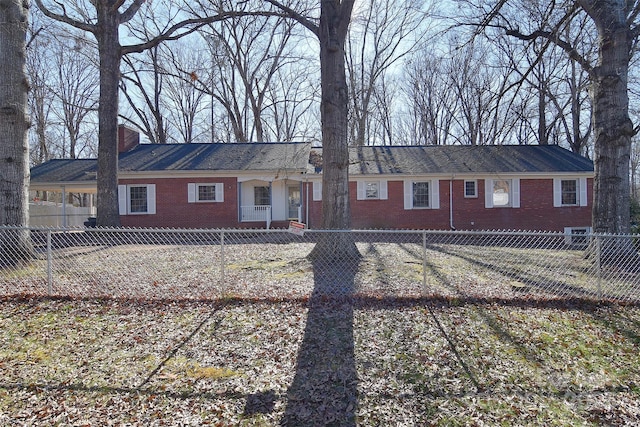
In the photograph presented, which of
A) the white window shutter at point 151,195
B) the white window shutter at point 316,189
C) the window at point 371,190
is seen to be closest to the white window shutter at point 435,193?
the window at point 371,190

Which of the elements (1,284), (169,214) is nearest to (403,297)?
(1,284)

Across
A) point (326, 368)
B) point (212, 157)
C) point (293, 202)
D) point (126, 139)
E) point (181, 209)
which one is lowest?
point (326, 368)

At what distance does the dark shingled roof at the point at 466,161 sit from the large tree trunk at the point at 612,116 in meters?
6.99

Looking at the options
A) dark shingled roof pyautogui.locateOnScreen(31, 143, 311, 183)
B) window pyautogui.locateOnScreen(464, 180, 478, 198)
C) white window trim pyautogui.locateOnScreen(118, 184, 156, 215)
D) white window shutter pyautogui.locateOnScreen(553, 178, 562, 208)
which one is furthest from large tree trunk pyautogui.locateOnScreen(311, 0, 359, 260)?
white window shutter pyautogui.locateOnScreen(553, 178, 562, 208)

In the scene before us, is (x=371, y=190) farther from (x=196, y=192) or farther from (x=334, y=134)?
(x=334, y=134)

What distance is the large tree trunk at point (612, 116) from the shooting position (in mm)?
7094

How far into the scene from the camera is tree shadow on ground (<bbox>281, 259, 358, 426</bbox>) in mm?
2619

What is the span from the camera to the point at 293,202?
17328 mm

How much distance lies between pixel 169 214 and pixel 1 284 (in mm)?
10430

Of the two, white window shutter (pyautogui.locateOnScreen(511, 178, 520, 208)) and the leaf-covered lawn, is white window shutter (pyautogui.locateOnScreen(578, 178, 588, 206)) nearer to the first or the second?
white window shutter (pyautogui.locateOnScreen(511, 178, 520, 208))

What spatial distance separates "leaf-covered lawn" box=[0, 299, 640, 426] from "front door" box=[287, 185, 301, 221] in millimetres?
12314

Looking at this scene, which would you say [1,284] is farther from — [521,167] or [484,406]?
[521,167]

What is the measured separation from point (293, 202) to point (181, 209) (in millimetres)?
5273

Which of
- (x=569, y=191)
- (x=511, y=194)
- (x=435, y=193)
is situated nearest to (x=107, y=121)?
(x=435, y=193)
